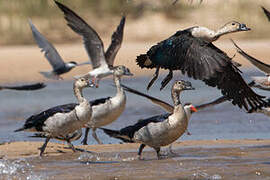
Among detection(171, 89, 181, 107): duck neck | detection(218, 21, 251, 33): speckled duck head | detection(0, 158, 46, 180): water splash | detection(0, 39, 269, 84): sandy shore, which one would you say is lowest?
detection(0, 158, 46, 180): water splash

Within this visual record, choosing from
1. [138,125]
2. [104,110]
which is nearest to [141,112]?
[104,110]

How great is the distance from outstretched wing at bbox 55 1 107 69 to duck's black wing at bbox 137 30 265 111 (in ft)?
17.5

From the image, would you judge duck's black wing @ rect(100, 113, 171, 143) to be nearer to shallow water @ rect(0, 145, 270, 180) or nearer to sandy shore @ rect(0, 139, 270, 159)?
shallow water @ rect(0, 145, 270, 180)

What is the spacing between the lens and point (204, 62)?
8.15 meters

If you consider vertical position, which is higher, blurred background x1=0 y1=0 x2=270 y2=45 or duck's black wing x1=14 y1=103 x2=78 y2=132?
blurred background x1=0 y1=0 x2=270 y2=45

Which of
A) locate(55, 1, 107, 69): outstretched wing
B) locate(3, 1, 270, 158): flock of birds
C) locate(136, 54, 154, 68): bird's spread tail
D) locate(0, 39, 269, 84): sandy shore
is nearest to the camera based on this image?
locate(3, 1, 270, 158): flock of birds

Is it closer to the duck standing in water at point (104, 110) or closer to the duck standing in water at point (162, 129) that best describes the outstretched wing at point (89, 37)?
the duck standing in water at point (104, 110)

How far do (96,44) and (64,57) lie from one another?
1540cm

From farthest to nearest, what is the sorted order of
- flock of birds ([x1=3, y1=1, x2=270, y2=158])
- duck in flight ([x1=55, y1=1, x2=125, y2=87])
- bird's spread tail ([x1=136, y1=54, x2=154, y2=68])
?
duck in flight ([x1=55, y1=1, x2=125, y2=87]), bird's spread tail ([x1=136, y1=54, x2=154, y2=68]), flock of birds ([x1=3, y1=1, x2=270, y2=158])

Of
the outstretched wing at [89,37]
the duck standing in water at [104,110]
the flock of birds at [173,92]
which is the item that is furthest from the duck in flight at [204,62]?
the outstretched wing at [89,37]

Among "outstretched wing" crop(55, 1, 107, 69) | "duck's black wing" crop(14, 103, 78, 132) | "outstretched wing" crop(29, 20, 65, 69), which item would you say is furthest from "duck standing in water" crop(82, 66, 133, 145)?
"outstretched wing" crop(29, 20, 65, 69)

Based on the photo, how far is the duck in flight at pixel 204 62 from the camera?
26.7 ft

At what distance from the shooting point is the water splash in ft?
27.7

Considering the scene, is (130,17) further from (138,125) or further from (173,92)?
(138,125)
